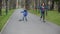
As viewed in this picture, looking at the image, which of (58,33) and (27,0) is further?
(27,0)

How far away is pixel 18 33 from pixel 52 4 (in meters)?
54.3

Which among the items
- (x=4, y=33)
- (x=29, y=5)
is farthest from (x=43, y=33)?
(x=29, y=5)

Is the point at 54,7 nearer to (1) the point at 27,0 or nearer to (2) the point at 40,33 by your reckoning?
(1) the point at 27,0

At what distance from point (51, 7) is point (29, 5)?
29.1 meters

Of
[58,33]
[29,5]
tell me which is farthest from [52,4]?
[58,33]

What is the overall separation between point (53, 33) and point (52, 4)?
54.3m

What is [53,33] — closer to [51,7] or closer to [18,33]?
[18,33]

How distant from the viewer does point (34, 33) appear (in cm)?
1198

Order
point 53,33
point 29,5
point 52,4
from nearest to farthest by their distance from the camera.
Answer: point 53,33
point 52,4
point 29,5

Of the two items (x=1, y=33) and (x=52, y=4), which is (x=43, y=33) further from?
(x=52, y=4)

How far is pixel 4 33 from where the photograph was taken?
→ 12172 millimetres

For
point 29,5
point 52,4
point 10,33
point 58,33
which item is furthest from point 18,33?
point 29,5

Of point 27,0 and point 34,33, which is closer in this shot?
point 34,33

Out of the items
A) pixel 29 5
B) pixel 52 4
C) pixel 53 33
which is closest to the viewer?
pixel 53 33
